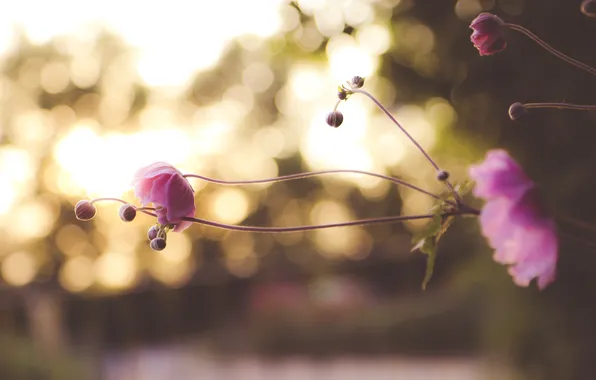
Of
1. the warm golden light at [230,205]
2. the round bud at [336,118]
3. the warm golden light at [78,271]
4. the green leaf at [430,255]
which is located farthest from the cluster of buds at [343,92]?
the warm golden light at [78,271]

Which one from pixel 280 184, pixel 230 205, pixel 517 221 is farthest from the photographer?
pixel 280 184

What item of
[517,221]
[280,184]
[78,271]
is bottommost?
[517,221]

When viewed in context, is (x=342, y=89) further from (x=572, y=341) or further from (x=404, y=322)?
(x=404, y=322)

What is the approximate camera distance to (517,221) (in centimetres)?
Answer: 40

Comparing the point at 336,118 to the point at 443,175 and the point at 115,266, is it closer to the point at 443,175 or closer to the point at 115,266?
the point at 443,175

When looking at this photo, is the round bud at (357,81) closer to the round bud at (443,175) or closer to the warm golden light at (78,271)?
the round bud at (443,175)

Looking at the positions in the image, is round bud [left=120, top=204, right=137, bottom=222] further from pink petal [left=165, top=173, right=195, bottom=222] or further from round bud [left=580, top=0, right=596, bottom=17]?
round bud [left=580, top=0, right=596, bottom=17]

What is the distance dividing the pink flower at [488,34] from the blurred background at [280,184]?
0.43 feet

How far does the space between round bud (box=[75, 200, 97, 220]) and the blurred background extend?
4 cm

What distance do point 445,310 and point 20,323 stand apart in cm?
337

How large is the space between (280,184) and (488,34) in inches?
457

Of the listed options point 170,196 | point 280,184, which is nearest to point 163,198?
point 170,196

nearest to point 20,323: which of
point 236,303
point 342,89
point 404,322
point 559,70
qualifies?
point 236,303

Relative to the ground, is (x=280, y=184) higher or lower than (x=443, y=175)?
higher
